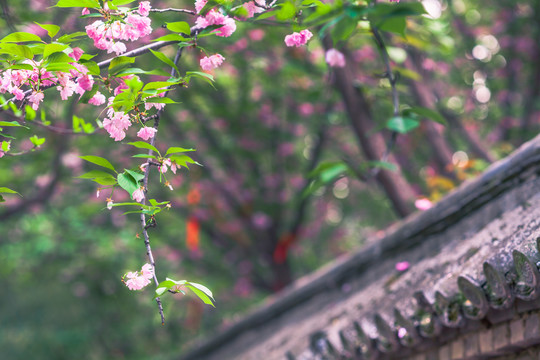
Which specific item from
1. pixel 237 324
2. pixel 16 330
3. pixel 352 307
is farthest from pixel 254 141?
pixel 16 330

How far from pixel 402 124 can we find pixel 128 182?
1.30 meters

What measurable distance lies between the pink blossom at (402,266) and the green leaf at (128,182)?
2031 mm

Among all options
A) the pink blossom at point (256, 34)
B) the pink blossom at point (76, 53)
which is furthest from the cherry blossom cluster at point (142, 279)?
the pink blossom at point (256, 34)

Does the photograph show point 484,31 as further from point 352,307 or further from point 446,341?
point 446,341

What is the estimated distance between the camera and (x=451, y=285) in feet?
7.14

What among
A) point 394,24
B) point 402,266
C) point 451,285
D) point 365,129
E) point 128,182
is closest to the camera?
point 394,24

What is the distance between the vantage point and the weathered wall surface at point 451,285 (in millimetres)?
1889

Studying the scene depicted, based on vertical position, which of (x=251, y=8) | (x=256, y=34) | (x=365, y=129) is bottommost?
(x=256, y=34)

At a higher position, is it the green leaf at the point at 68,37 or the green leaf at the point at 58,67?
the green leaf at the point at 68,37

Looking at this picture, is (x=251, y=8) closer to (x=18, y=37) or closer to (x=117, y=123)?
(x=117, y=123)

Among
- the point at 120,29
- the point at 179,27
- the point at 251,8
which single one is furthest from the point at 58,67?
the point at 251,8

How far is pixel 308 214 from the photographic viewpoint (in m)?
8.48

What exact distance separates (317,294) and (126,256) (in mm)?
3837

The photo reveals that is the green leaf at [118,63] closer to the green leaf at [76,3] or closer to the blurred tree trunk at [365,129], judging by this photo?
the green leaf at [76,3]
